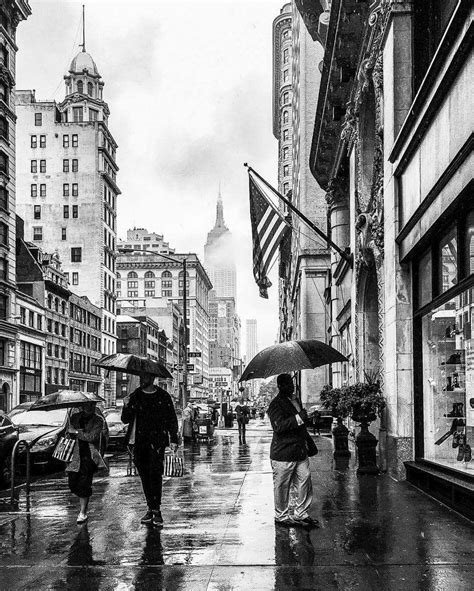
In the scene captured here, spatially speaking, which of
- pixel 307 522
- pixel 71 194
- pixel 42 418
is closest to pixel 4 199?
pixel 71 194

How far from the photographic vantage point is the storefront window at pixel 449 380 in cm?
1140

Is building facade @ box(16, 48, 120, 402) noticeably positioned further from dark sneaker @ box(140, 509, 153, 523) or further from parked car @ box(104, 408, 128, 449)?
dark sneaker @ box(140, 509, 153, 523)

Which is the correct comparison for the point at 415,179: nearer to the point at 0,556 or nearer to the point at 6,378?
the point at 0,556

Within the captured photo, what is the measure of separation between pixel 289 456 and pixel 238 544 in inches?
58.4

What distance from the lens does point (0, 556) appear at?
8602mm

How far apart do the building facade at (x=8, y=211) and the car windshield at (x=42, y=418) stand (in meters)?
40.6

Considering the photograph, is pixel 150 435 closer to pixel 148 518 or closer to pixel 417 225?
pixel 148 518

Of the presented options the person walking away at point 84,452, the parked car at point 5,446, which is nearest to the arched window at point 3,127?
the parked car at point 5,446

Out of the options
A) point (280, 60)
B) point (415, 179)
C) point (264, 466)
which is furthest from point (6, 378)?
point (280, 60)

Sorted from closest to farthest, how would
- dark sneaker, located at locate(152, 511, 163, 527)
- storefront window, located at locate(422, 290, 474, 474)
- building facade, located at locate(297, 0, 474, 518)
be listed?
dark sneaker, located at locate(152, 511, 163, 527)
building facade, located at locate(297, 0, 474, 518)
storefront window, located at locate(422, 290, 474, 474)

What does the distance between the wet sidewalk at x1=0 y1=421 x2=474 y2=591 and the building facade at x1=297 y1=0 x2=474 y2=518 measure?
1.17 metres

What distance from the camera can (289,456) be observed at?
10.1m

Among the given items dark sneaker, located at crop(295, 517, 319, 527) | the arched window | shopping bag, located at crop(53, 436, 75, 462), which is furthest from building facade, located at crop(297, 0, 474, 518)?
the arched window

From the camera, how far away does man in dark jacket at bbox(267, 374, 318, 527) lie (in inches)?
396
